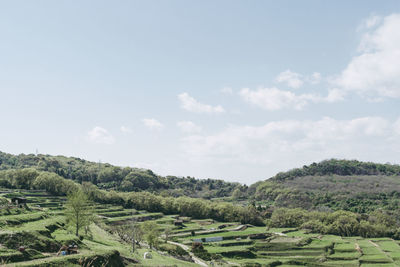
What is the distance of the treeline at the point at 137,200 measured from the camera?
4168 inches

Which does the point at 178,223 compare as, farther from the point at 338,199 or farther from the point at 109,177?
the point at 109,177

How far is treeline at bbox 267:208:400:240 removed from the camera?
9681 cm

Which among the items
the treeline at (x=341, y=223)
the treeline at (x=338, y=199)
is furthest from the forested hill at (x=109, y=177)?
the treeline at (x=341, y=223)

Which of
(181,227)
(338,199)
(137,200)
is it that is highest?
(137,200)

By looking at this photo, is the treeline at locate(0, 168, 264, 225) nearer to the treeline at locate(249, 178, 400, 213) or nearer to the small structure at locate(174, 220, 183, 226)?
the small structure at locate(174, 220, 183, 226)

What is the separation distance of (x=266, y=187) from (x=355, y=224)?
308ft

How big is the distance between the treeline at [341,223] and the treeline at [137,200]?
9493mm

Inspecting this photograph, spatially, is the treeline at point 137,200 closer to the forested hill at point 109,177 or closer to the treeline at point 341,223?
the treeline at point 341,223

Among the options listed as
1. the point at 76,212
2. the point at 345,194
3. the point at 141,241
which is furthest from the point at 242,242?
the point at 345,194

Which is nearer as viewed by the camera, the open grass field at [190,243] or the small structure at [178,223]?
the open grass field at [190,243]

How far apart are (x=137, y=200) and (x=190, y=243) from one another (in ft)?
145

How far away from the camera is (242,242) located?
7875 cm

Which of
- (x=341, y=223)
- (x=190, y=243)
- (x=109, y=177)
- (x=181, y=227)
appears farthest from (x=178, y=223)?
(x=109, y=177)

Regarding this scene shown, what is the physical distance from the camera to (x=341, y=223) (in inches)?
3930
